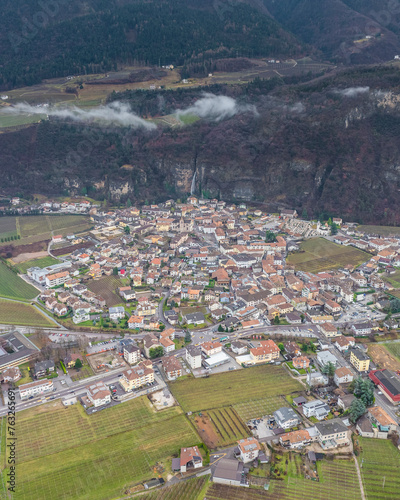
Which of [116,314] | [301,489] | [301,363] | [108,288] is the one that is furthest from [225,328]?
[301,489]

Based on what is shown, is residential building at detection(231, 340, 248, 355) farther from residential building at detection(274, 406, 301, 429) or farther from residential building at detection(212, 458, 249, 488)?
residential building at detection(212, 458, 249, 488)

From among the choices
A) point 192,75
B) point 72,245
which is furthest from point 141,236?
point 192,75

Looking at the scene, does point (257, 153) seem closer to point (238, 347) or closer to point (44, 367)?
point (238, 347)

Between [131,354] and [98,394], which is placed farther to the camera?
[131,354]

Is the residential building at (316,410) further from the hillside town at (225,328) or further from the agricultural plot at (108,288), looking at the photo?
the agricultural plot at (108,288)

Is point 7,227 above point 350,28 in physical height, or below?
below

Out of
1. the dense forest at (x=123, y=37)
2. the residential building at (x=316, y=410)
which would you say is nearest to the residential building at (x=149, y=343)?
the residential building at (x=316, y=410)

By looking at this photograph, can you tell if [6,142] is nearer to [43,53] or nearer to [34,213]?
[34,213]
